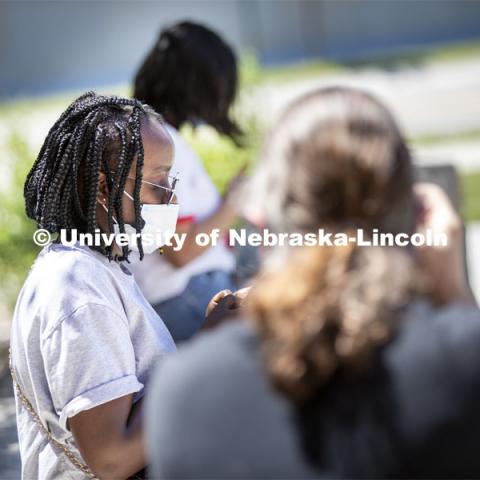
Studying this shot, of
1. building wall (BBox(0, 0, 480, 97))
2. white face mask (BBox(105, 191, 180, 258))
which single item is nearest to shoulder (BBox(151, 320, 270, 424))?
white face mask (BBox(105, 191, 180, 258))

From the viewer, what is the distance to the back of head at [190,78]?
3.82 meters

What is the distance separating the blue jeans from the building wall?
16.0 meters

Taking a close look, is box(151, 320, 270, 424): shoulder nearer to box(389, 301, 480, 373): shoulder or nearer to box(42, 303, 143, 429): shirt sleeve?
box(389, 301, 480, 373): shoulder

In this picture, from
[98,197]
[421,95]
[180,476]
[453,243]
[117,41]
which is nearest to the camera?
[180,476]

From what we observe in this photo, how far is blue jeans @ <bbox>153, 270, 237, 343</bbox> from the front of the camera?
125 inches

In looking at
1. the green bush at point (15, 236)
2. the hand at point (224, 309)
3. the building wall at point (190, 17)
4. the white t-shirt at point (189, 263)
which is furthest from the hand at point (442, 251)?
the building wall at point (190, 17)

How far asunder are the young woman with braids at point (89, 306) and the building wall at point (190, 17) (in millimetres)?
16761

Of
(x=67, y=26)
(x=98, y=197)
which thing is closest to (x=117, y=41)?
(x=67, y=26)

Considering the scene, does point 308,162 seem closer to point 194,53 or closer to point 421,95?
point 194,53

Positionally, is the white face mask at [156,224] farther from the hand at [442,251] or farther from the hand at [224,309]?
the hand at [442,251]

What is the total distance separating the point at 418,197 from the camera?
1846 mm

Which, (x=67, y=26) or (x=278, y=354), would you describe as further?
(x=67, y=26)

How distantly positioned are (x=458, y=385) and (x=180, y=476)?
1.58ft

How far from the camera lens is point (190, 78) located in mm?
3842
